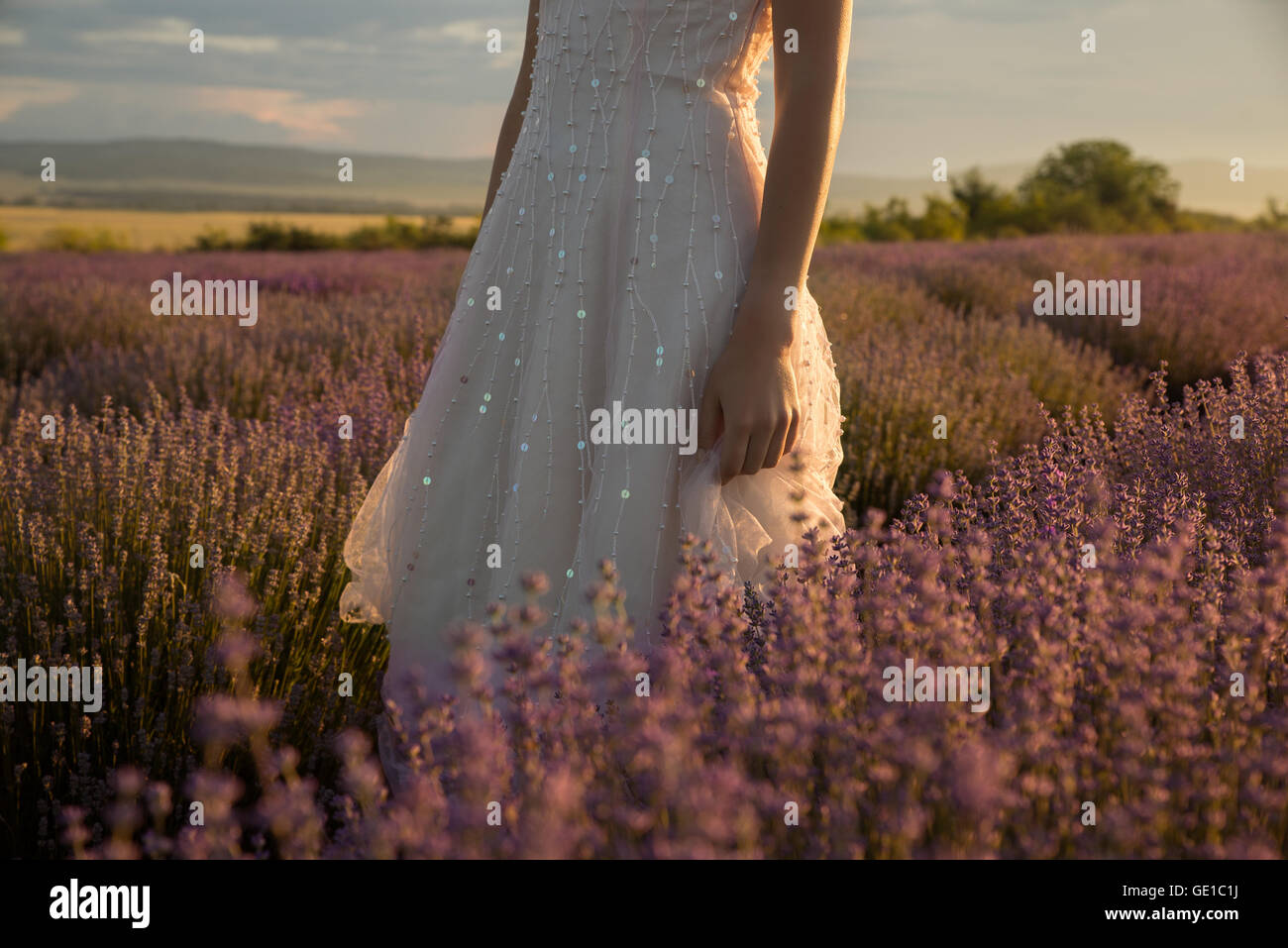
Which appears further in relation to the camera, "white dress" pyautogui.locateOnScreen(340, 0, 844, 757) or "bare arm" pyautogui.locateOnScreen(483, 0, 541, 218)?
"bare arm" pyautogui.locateOnScreen(483, 0, 541, 218)

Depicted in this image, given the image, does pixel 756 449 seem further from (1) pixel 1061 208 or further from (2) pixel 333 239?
(1) pixel 1061 208

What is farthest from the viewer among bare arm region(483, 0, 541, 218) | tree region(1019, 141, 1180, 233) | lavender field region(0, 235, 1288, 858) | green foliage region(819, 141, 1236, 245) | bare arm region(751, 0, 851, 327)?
tree region(1019, 141, 1180, 233)

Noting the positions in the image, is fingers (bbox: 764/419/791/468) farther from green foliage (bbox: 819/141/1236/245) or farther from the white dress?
green foliage (bbox: 819/141/1236/245)

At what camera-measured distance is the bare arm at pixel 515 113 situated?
2.05 meters

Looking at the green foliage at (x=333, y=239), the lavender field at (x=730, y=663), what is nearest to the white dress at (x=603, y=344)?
the lavender field at (x=730, y=663)

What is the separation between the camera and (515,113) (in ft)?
6.86

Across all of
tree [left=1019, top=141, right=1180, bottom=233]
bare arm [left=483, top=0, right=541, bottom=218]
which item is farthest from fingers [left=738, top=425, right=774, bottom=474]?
tree [left=1019, top=141, right=1180, bottom=233]

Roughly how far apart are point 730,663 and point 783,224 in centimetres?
76

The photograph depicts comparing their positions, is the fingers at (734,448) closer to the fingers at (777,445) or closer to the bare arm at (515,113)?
the fingers at (777,445)

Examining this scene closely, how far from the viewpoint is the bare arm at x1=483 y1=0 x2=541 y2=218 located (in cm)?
205

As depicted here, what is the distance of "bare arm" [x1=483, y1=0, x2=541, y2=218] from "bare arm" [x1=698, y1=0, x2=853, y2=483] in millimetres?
714

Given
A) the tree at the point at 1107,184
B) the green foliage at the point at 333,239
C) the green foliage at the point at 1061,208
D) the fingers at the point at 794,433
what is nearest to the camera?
the fingers at the point at 794,433

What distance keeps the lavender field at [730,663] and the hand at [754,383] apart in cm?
20

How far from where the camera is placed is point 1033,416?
14.1ft
